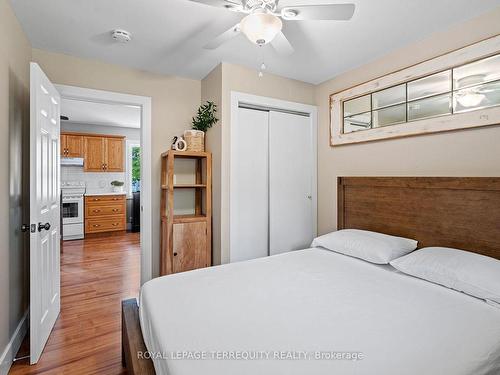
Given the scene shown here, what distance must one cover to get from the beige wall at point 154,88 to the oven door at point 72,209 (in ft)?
11.5

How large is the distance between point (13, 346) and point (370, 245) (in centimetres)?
267

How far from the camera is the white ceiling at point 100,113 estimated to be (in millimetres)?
4478

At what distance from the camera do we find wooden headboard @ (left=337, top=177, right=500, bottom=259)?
1.84 m

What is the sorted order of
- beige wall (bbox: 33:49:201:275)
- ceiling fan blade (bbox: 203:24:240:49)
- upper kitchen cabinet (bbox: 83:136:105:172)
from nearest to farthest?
1. ceiling fan blade (bbox: 203:24:240:49)
2. beige wall (bbox: 33:49:201:275)
3. upper kitchen cabinet (bbox: 83:136:105:172)

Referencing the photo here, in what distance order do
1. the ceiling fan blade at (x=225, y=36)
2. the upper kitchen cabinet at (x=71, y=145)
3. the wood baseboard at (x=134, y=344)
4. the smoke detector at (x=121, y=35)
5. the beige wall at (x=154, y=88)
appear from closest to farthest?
the wood baseboard at (x=134, y=344) < the ceiling fan blade at (x=225, y=36) < the smoke detector at (x=121, y=35) < the beige wall at (x=154, y=88) < the upper kitchen cabinet at (x=71, y=145)

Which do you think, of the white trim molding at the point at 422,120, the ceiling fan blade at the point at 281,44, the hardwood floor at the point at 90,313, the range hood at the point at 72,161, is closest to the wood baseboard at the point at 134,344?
the hardwood floor at the point at 90,313

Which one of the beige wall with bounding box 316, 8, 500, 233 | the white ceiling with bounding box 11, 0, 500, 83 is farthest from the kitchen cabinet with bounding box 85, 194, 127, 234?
the beige wall with bounding box 316, 8, 500, 233

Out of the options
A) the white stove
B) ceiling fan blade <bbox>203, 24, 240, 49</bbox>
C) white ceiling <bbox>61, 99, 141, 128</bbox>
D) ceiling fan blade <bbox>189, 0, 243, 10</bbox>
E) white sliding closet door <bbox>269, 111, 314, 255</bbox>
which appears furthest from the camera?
the white stove

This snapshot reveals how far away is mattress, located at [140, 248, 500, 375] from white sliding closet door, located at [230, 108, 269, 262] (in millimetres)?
1030

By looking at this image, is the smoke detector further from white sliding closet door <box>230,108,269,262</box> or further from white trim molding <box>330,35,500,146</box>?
white trim molding <box>330,35,500,146</box>

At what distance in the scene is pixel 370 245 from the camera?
6.85ft

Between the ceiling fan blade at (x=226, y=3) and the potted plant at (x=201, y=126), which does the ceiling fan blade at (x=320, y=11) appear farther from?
the potted plant at (x=201, y=126)

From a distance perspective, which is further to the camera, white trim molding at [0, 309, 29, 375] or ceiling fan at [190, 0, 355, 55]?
white trim molding at [0, 309, 29, 375]

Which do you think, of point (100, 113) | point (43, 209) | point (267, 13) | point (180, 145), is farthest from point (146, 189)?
point (100, 113)
